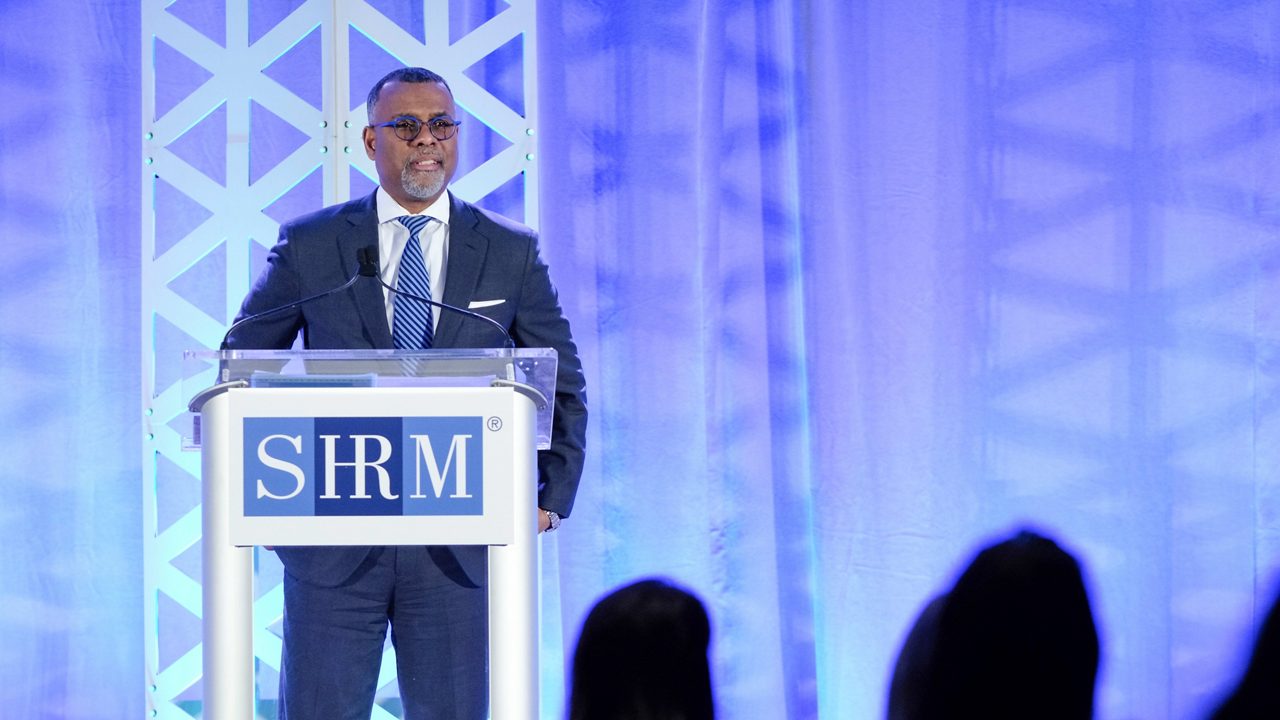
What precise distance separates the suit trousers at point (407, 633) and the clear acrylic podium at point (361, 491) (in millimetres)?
543

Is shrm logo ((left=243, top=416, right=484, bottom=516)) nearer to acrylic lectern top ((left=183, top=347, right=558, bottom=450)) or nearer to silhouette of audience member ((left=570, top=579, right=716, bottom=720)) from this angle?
acrylic lectern top ((left=183, top=347, right=558, bottom=450))

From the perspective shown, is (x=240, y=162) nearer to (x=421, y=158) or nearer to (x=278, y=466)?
(x=421, y=158)

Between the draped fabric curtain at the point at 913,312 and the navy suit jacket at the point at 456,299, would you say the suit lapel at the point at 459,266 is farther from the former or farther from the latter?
the draped fabric curtain at the point at 913,312

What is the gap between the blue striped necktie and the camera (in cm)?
223

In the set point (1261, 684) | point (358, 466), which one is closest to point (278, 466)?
point (358, 466)

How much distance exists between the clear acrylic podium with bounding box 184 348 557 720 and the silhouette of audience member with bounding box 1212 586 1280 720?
2.34 m

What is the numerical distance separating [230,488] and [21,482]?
1.88 meters

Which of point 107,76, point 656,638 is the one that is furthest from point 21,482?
point 656,638

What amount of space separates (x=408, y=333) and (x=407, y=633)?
51 cm

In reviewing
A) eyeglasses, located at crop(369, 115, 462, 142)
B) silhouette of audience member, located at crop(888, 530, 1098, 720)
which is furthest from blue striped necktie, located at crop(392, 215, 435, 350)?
silhouette of audience member, located at crop(888, 530, 1098, 720)

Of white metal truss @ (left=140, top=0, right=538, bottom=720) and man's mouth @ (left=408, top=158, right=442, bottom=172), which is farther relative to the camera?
white metal truss @ (left=140, top=0, right=538, bottom=720)

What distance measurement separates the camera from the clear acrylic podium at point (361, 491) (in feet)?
5.07

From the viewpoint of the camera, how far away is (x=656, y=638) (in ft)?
10.4

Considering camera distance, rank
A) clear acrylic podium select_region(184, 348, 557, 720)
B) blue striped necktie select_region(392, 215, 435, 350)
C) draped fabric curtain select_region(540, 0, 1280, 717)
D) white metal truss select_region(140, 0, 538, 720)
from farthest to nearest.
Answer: draped fabric curtain select_region(540, 0, 1280, 717) → white metal truss select_region(140, 0, 538, 720) → blue striped necktie select_region(392, 215, 435, 350) → clear acrylic podium select_region(184, 348, 557, 720)
